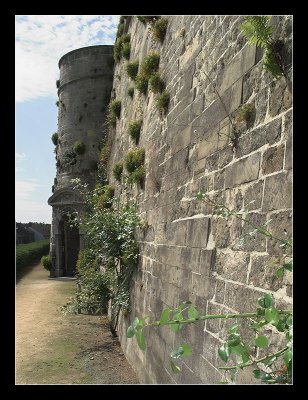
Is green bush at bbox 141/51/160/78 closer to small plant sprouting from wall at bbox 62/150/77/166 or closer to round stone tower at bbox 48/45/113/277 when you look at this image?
round stone tower at bbox 48/45/113/277

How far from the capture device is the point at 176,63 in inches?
197

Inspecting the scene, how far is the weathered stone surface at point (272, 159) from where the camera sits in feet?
8.07

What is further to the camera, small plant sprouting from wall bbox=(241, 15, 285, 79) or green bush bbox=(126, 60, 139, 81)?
green bush bbox=(126, 60, 139, 81)

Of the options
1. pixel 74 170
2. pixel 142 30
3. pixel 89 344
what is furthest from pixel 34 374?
pixel 74 170

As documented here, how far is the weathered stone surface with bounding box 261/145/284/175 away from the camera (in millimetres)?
2461

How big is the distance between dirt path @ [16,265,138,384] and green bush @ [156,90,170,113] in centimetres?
381

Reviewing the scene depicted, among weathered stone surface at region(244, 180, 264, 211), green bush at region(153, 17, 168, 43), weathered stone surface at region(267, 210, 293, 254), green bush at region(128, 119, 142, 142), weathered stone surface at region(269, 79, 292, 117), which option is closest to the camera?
weathered stone surface at region(267, 210, 293, 254)

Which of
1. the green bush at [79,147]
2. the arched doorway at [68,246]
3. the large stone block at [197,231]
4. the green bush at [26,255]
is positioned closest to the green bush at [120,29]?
the green bush at [79,147]

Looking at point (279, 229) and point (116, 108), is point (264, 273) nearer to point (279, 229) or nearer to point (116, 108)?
point (279, 229)

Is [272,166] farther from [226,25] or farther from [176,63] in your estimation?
[176,63]

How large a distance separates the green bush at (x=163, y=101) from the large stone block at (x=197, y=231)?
199 cm

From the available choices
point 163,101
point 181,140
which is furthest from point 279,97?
point 163,101

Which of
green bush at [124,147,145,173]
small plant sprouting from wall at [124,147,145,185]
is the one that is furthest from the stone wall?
green bush at [124,147,145,173]

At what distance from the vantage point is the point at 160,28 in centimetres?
577
